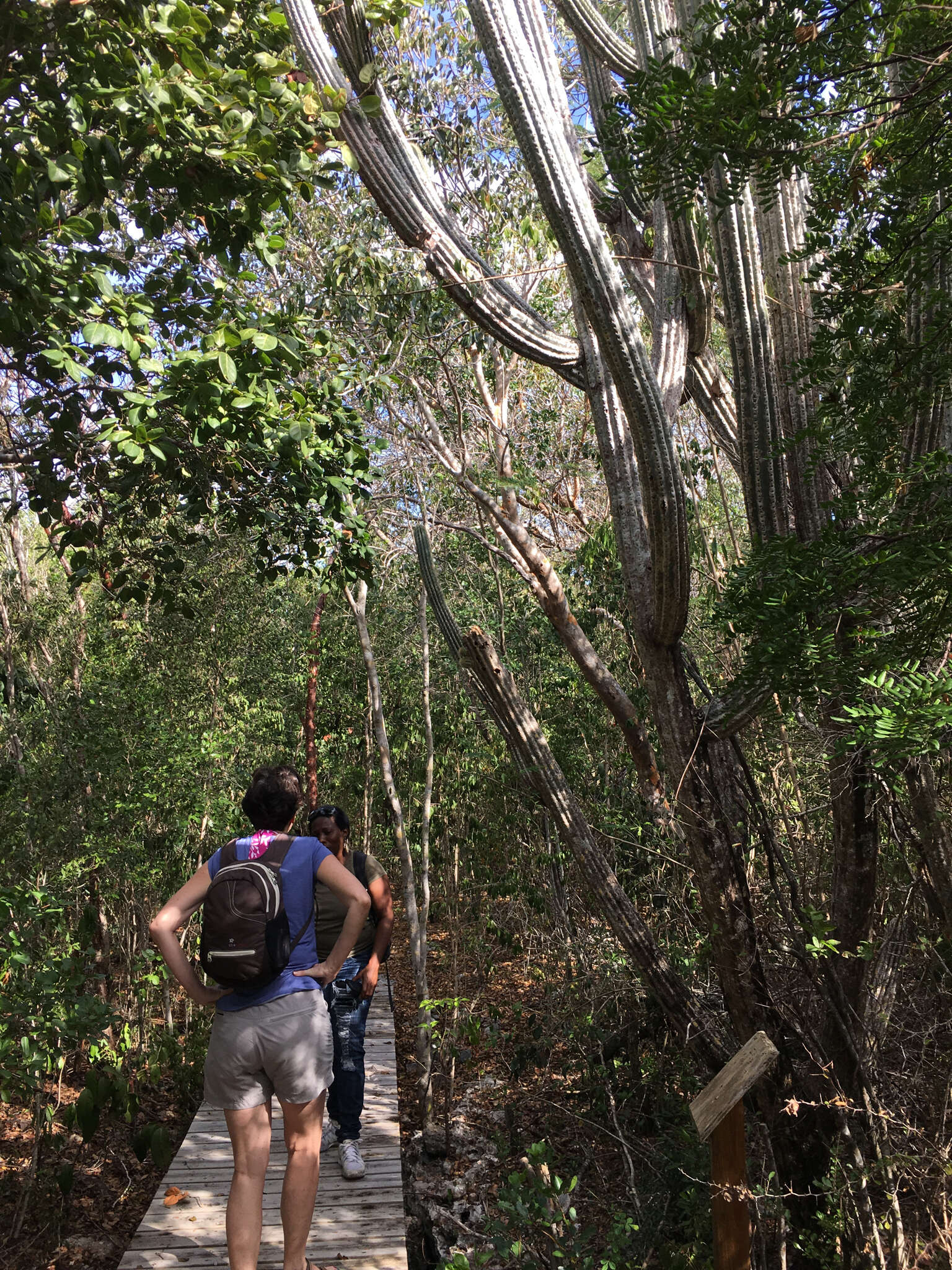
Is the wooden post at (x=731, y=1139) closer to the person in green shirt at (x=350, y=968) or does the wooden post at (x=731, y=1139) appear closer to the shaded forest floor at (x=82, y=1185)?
the person in green shirt at (x=350, y=968)

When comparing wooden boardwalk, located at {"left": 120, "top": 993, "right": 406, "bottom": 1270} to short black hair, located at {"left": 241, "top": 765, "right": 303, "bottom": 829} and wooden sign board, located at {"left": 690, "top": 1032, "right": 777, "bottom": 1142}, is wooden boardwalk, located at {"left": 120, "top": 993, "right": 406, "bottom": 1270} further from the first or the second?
short black hair, located at {"left": 241, "top": 765, "right": 303, "bottom": 829}

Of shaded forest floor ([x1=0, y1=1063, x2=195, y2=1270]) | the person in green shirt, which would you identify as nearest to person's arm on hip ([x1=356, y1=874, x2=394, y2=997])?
the person in green shirt

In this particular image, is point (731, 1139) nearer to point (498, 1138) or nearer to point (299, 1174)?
point (299, 1174)

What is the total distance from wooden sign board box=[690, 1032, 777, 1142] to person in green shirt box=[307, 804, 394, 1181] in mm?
1554

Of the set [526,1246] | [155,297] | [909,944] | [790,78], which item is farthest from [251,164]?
[526,1246]

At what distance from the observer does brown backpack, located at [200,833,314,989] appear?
2.49 meters

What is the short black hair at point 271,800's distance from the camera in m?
2.75

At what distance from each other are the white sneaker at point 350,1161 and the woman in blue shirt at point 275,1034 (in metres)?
1.11

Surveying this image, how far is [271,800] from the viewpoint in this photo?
2756 mm

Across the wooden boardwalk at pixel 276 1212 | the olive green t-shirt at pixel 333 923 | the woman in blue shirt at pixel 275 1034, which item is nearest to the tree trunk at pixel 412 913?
the wooden boardwalk at pixel 276 1212

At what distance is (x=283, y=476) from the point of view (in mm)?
3439

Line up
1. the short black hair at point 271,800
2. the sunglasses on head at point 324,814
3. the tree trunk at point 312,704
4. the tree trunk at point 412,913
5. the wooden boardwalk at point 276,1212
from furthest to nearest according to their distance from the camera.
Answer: the tree trunk at point 312,704 → the tree trunk at point 412,913 → the sunglasses on head at point 324,814 → the wooden boardwalk at point 276,1212 → the short black hair at point 271,800

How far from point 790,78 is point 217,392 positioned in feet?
5.51

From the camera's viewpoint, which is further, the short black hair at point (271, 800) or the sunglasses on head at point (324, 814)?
the sunglasses on head at point (324, 814)
